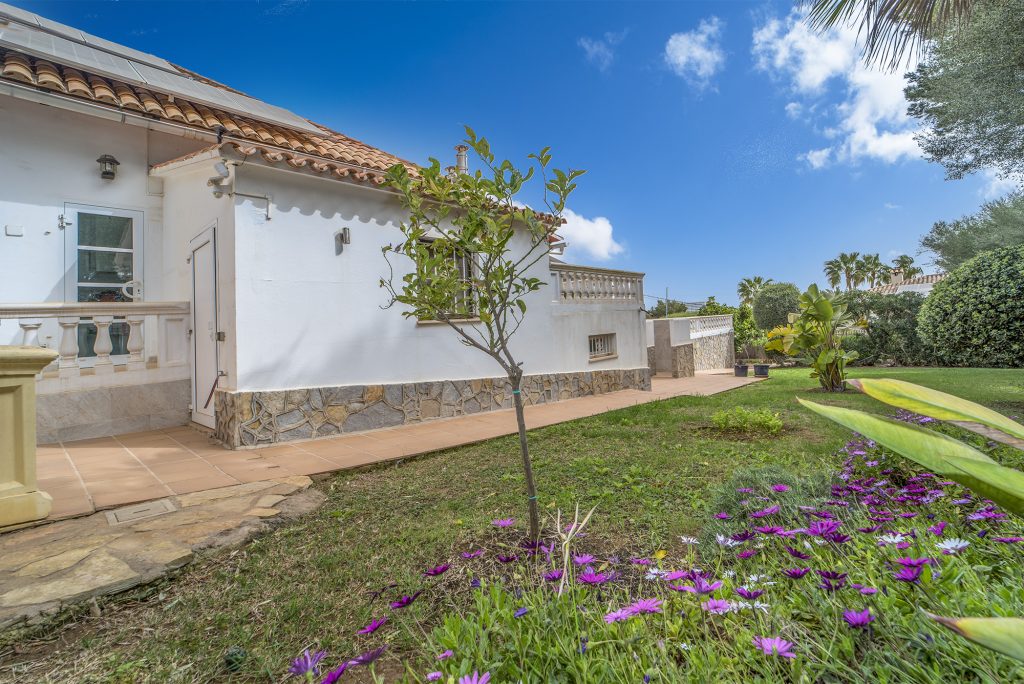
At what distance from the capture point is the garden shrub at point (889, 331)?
14.9 metres

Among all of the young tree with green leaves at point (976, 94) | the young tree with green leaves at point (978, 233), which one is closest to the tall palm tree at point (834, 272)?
the young tree with green leaves at point (978, 233)

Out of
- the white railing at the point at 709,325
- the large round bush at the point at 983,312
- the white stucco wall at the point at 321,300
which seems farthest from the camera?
the white railing at the point at 709,325

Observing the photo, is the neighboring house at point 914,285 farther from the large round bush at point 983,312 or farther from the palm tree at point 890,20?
the palm tree at point 890,20

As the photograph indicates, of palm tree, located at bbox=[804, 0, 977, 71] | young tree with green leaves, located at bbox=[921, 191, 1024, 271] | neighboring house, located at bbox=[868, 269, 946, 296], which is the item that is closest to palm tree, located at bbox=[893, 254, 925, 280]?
neighboring house, located at bbox=[868, 269, 946, 296]

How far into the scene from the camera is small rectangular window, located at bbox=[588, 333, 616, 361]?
10.6 meters

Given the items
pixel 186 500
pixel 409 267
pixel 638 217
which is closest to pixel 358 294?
pixel 409 267

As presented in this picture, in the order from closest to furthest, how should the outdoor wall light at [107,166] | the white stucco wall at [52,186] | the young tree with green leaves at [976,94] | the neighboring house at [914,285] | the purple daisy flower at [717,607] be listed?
the purple daisy flower at [717,607]
the white stucco wall at [52,186]
the outdoor wall light at [107,166]
the young tree with green leaves at [976,94]
the neighboring house at [914,285]

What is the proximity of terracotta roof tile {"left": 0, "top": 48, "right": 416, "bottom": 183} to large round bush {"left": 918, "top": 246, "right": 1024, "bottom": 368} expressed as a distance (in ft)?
38.6

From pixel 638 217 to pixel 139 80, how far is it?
2234 centimetres

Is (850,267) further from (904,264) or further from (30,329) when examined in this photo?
(30,329)

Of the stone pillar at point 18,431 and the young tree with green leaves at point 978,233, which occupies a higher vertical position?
the young tree with green leaves at point 978,233

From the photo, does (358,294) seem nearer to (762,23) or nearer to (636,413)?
(636,413)

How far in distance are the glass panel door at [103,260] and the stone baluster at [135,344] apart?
0.26 meters

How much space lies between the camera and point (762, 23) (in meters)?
10.1
